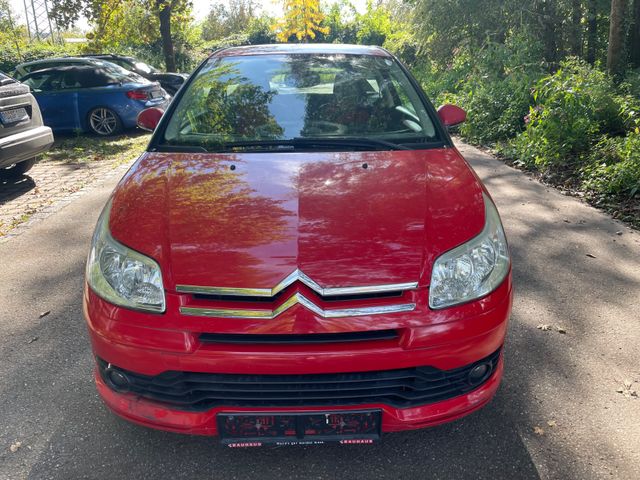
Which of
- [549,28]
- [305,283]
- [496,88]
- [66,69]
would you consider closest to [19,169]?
[66,69]

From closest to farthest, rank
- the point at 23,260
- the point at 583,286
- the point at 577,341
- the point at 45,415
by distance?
the point at 45,415 < the point at 577,341 < the point at 583,286 < the point at 23,260

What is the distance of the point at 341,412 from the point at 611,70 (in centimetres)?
782

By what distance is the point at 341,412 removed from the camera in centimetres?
184

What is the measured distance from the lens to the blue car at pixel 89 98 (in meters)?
9.59

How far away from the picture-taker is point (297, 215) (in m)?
2.14

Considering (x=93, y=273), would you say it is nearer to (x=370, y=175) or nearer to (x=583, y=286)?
(x=370, y=175)

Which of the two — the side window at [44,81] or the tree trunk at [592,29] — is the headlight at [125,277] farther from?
the tree trunk at [592,29]

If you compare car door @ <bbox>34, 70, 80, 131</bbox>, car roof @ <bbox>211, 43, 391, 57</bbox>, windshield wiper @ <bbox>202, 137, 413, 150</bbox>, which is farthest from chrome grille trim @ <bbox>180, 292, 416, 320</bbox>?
car door @ <bbox>34, 70, 80, 131</bbox>

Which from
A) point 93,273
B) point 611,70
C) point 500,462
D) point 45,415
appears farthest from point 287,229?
point 611,70

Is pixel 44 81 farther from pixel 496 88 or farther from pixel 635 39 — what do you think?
pixel 635 39

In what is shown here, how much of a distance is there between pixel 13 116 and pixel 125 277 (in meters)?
4.99

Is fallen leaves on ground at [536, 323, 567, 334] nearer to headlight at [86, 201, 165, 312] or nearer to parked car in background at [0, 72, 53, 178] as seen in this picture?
headlight at [86, 201, 165, 312]

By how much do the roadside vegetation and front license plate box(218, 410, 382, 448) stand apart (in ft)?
13.6

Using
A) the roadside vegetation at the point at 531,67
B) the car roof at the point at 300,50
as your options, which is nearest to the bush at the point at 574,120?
the roadside vegetation at the point at 531,67
